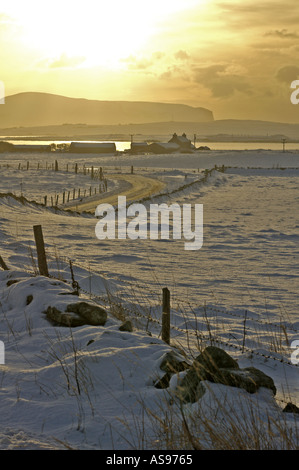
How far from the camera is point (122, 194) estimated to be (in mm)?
39781

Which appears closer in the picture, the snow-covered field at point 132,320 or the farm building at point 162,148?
the snow-covered field at point 132,320

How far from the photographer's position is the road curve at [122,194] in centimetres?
3366

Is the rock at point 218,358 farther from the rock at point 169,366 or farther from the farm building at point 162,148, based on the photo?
the farm building at point 162,148

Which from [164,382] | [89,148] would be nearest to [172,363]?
[164,382]

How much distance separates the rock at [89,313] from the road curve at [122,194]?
22404 millimetres

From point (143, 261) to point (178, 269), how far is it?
1537mm

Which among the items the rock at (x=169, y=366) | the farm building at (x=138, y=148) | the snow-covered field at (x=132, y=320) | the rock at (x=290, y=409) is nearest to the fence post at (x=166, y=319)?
the snow-covered field at (x=132, y=320)

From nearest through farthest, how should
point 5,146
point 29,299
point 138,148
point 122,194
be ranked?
point 29,299
point 122,194
point 5,146
point 138,148

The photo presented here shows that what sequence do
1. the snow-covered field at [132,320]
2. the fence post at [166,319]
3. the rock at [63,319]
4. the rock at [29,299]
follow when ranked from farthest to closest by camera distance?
the rock at [29,299]
the rock at [63,319]
the fence post at [166,319]
the snow-covered field at [132,320]

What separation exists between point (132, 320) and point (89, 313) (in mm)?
1461

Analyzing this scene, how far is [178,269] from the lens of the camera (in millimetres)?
17000

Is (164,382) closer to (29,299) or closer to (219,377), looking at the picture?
(219,377)

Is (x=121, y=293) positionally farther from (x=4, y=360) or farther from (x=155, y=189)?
(x=155, y=189)
